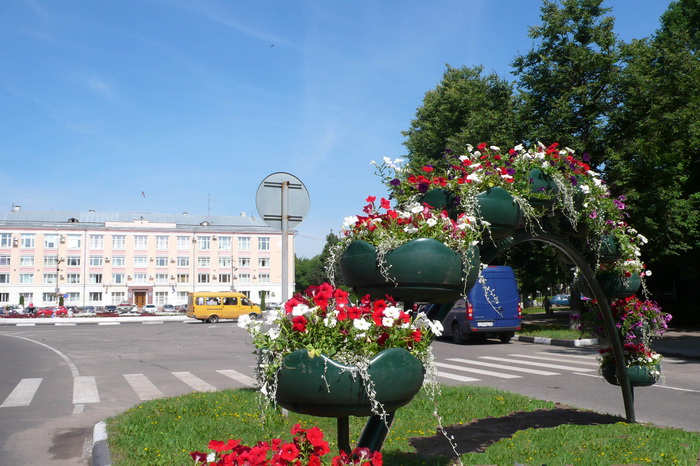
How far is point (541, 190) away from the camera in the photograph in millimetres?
4395

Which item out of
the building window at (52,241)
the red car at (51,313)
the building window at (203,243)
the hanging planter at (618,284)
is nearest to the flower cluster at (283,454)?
the hanging planter at (618,284)

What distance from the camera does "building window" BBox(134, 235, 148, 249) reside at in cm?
7062

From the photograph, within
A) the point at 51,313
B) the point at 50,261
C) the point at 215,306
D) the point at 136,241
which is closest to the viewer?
the point at 215,306

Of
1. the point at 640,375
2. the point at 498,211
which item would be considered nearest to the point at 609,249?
the point at 640,375

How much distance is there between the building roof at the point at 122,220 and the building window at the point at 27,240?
122 centimetres

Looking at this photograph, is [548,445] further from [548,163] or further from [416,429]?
[548,163]

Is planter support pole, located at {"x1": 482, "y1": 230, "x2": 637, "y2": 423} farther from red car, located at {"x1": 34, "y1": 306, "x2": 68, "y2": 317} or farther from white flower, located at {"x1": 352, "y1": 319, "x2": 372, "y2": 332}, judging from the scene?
red car, located at {"x1": 34, "y1": 306, "x2": 68, "y2": 317}

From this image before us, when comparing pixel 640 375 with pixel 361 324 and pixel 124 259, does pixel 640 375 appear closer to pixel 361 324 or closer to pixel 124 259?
pixel 361 324

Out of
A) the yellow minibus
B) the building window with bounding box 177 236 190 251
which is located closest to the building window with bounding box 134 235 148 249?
the building window with bounding box 177 236 190 251

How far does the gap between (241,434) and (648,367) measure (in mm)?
4640

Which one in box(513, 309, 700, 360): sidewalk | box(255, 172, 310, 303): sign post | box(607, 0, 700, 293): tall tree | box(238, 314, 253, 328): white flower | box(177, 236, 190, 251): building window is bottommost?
box(513, 309, 700, 360): sidewalk

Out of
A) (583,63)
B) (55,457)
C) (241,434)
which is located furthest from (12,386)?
(583,63)

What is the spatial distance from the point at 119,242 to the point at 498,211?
72822 millimetres

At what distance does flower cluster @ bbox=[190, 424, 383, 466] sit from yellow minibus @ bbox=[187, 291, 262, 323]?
38.6 metres
